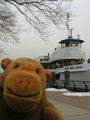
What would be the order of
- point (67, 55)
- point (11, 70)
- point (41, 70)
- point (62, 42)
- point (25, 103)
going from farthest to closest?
point (62, 42), point (67, 55), point (41, 70), point (11, 70), point (25, 103)

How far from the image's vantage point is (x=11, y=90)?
1568mm

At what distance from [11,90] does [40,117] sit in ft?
2.24

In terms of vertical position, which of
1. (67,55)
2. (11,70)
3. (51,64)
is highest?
(11,70)

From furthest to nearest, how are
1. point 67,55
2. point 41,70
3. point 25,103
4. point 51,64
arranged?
point 51,64
point 67,55
point 41,70
point 25,103

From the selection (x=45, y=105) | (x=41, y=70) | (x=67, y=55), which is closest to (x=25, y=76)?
(x=41, y=70)

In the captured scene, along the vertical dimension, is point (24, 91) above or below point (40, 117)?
above

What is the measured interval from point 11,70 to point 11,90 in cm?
33

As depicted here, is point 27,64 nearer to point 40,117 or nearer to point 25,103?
point 25,103

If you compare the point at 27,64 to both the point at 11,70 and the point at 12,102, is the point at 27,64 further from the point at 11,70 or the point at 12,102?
the point at 12,102

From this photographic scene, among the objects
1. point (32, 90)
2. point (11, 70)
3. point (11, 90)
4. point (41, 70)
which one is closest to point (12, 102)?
point (11, 90)

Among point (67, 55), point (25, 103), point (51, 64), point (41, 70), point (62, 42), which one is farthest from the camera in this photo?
point (51, 64)

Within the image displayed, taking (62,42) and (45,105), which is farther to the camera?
(62,42)

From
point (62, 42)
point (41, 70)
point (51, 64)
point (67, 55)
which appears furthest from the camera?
point (51, 64)

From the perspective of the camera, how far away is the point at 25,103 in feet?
5.08
